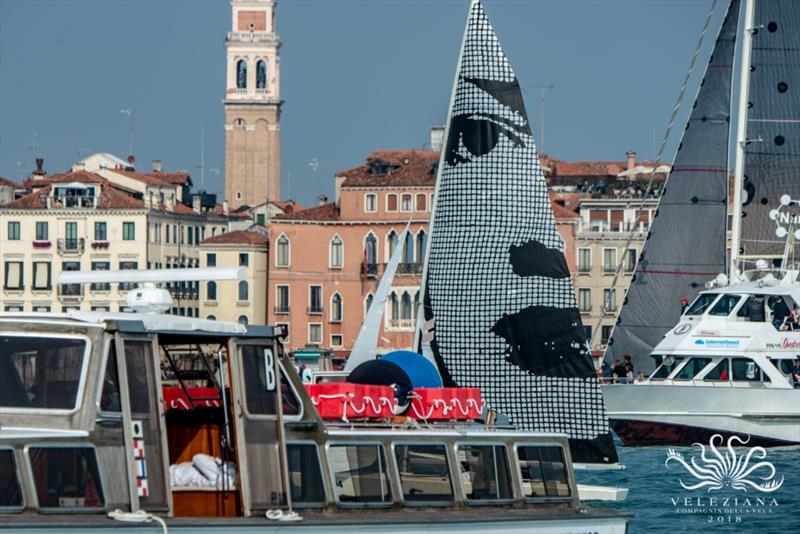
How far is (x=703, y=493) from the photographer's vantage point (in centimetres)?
2552

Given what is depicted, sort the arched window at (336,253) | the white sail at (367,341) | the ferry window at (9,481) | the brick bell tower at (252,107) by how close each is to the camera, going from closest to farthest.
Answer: the ferry window at (9,481)
the white sail at (367,341)
the arched window at (336,253)
the brick bell tower at (252,107)

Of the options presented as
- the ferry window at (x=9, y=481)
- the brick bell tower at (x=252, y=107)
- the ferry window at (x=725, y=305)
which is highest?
the brick bell tower at (x=252, y=107)

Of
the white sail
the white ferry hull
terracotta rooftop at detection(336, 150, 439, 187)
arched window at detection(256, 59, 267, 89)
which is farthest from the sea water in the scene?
arched window at detection(256, 59, 267, 89)

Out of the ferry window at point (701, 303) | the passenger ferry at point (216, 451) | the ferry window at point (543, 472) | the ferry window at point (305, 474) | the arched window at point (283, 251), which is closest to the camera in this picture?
the passenger ferry at point (216, 451)

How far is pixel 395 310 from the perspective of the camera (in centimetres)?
7381

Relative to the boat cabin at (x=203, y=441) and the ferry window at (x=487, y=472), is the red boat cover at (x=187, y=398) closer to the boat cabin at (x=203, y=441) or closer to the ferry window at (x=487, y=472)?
the boat cabin at (x=203, y=441)

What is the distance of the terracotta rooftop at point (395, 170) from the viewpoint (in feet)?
239

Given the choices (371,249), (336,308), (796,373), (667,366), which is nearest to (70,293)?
(336,308)

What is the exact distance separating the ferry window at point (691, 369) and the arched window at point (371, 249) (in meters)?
42.6

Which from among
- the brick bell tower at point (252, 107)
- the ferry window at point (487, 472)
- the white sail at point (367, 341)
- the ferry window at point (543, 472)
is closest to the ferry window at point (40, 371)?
the ferry window at point (487, 472)

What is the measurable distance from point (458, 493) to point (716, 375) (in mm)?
20591

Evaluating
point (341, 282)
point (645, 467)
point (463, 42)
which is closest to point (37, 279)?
point (341, 282)

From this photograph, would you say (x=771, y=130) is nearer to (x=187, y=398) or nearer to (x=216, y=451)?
(x=187, y=398)

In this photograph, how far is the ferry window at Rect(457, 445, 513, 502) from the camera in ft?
41.1
